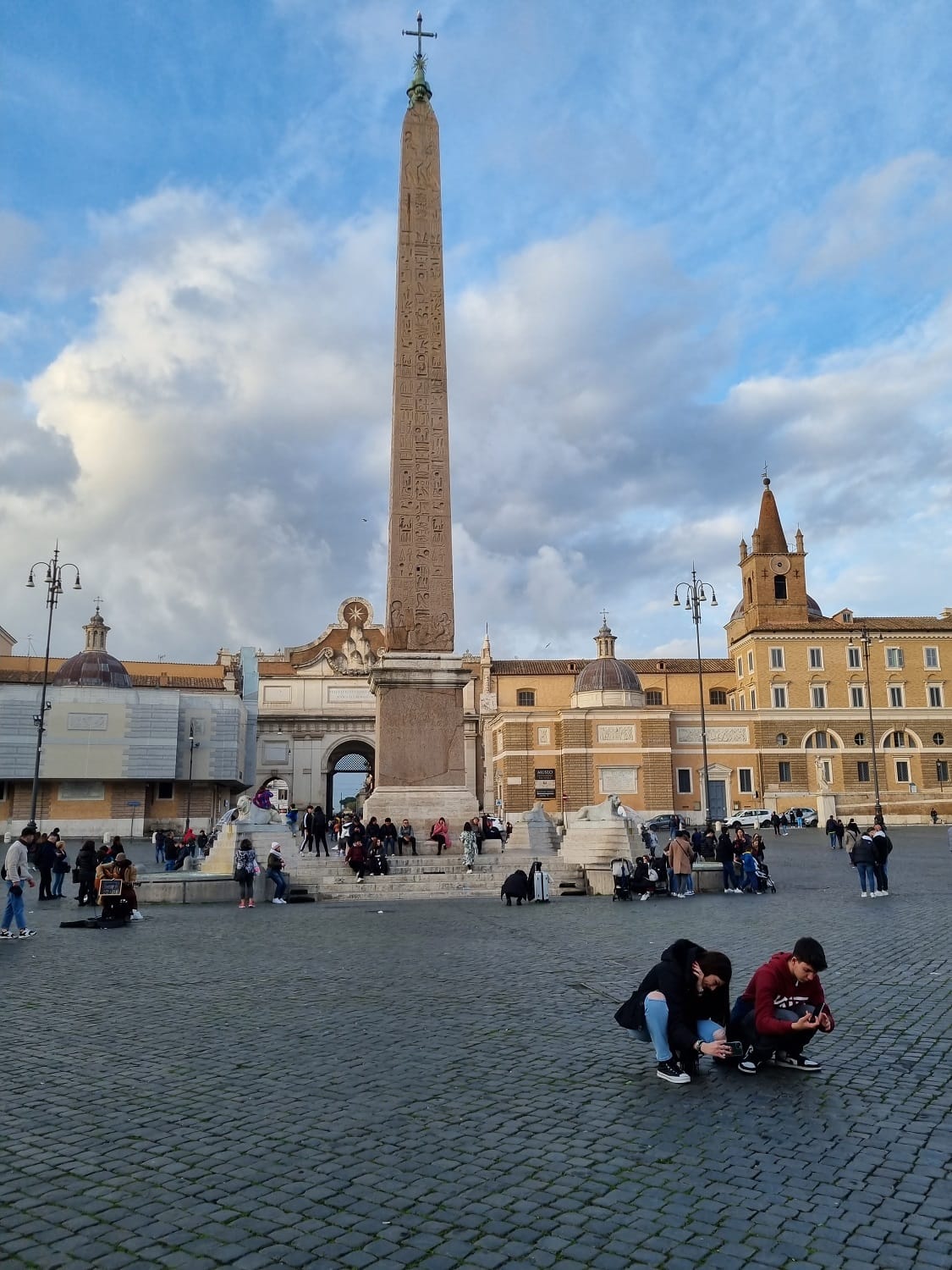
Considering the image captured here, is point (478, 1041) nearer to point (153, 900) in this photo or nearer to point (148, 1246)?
point (148, 1246)

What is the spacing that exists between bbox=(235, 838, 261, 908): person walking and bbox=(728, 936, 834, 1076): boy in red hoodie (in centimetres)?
1031

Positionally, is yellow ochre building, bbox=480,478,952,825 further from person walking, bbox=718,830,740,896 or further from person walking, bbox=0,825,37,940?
person walking, bbox=0,825,37,940

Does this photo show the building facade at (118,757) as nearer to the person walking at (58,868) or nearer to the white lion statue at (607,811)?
the person walking at (58,868)

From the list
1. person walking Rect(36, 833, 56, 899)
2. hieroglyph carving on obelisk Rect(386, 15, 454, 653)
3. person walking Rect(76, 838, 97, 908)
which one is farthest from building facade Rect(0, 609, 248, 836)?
hieroglyph carving on obelisk Rect(386, 15, 454, 653)

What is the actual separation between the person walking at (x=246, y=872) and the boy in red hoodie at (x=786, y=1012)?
1031 centimetres

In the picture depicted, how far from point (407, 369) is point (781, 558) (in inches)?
1461

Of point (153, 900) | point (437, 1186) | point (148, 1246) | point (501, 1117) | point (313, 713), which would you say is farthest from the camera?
point (313, 713)

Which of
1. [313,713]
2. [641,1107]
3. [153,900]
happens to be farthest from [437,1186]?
[313,713]

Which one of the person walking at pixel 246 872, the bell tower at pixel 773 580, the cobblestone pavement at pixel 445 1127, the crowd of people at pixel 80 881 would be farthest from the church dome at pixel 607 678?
the cobblestone pavement at pixel 445 1127

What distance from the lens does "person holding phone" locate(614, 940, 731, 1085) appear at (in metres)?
4.63

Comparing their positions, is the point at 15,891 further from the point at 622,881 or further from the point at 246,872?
the point at 622,881

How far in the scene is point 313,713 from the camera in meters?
50.1

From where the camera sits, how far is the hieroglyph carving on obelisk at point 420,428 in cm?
1708

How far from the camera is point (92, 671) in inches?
1795
